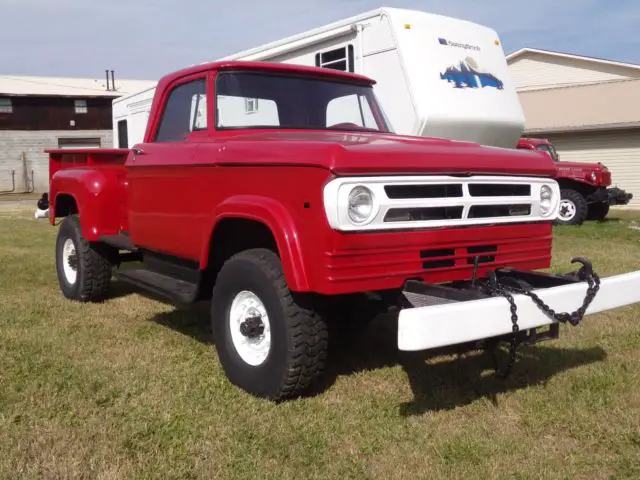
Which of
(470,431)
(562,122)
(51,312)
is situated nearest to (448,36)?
(51,312)

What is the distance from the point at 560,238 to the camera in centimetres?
1216

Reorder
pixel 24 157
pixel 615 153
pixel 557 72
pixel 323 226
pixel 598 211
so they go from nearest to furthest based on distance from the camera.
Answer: pixel 323 226, pixel 598 211, pixel 615 153, pixel 557 72, pixel 24 157

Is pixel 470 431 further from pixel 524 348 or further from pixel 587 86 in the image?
pixel 587 86

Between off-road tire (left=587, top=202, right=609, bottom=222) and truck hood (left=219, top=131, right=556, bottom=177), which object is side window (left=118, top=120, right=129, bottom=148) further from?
truck hood (left=219, top=131, right=556, bottom=177)

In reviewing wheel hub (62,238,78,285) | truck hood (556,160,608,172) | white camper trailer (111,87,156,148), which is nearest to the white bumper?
wheel hub (62,238,78,285)

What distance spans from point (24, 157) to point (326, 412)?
125 feet

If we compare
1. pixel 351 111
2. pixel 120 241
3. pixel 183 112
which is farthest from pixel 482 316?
pixel 120 241

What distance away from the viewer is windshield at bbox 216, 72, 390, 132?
4.71 m

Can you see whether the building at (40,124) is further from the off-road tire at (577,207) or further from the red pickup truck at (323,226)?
the red pickup truck at (323,226)

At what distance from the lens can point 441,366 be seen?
4.63 m

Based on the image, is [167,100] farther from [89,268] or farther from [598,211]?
[598,211]

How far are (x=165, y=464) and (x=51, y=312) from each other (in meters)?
3.44

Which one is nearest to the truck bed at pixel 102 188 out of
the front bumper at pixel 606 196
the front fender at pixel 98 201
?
the front fender at pixel 98 201

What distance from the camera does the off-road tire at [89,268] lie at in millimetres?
6473
